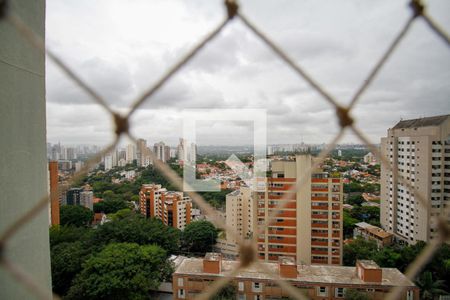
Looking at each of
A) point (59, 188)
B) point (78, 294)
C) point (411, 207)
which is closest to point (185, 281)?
point (78, 294)

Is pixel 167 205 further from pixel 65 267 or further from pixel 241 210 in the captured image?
pixel 65 267

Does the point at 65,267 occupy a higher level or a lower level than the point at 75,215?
higher

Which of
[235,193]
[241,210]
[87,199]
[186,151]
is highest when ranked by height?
[186,151]

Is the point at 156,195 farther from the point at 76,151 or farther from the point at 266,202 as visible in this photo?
the point at 76,151

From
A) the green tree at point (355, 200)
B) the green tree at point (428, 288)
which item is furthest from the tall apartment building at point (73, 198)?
the green tree at point (428, 288)

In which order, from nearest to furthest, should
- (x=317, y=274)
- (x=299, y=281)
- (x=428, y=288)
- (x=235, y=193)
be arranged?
(x=299, y=281)
(x=317, y=274)
(x=428, y=288)
(x=235, y=193)

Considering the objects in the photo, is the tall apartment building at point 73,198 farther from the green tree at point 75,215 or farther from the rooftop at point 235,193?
the rooftop at point 235,193

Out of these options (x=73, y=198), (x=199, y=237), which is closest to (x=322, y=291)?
(x=199, y=237)

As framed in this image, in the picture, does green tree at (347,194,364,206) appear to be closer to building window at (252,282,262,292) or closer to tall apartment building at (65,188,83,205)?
building window at (252,282,262,292)
